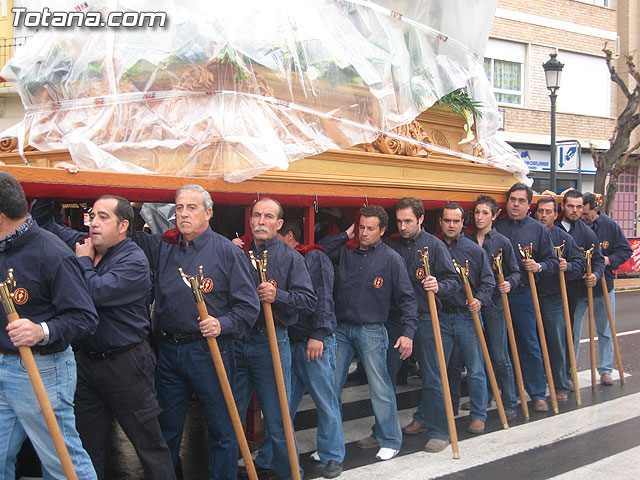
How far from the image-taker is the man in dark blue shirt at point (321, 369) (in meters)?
5.14

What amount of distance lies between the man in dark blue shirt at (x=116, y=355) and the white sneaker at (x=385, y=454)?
1.94 m

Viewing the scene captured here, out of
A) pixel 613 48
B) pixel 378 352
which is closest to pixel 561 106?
pixel 613 48

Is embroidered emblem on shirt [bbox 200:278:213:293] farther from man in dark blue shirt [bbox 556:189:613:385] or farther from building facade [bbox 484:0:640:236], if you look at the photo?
building facade [bbox 484:0:640:236]

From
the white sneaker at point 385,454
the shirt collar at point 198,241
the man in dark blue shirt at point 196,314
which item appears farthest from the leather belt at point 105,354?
the white sneaker at point 385,454

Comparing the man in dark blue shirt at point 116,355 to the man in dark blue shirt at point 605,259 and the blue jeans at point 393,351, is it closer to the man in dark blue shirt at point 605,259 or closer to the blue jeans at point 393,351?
the blue jeans at point 393,351

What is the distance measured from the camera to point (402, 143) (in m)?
6.97

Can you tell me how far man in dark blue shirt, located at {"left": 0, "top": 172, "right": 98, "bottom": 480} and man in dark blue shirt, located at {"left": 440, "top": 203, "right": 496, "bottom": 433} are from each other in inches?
132

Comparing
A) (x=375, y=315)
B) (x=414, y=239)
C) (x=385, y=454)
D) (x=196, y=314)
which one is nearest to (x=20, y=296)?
(x=196, y=314)

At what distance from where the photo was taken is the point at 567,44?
22016mm

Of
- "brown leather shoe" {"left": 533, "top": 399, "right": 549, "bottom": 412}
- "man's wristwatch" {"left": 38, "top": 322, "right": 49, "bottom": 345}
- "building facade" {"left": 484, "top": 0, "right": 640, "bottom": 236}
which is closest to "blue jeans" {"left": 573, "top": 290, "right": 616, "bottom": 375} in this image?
"brown leather shoe" {"left": 533, "top": 399, "right": 549, "bottom": 412}

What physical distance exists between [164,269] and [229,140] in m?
1.35

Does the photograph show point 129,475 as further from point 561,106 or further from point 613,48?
point 613,48

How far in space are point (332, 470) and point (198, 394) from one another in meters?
1.27

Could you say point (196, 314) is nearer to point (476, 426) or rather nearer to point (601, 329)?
point (476, 426)
